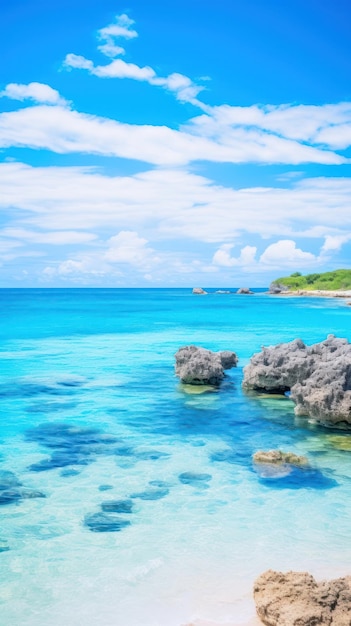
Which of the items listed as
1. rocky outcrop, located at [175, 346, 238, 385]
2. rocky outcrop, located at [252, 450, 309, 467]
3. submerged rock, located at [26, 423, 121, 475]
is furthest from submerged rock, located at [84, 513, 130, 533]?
rocky outcrop, located at [175, 346, 238, 385]

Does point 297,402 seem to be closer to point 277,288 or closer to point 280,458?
point 280,458

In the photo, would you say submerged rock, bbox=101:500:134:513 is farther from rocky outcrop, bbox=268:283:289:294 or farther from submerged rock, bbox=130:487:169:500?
rocky outcrop, bbox=268:283:289:294

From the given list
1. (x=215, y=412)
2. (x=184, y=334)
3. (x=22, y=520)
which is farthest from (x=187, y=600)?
(x=184, y=334)

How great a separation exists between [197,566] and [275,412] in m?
10.2

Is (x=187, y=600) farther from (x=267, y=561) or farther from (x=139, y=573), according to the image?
(x=267, y=561)

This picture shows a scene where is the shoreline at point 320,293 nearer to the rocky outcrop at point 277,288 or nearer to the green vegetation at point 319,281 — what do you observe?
the green vegetation at point 319,281

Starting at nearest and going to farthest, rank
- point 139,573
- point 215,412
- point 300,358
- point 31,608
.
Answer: point 31,608
point 139,573
point 215,412
point 300,358

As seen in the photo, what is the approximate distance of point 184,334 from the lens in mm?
47562

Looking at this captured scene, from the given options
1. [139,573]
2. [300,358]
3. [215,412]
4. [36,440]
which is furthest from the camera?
[300,358]

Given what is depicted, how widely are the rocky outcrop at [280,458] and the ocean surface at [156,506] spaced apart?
25cm

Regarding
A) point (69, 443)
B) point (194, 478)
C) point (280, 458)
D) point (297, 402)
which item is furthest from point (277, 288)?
point (194, 478)

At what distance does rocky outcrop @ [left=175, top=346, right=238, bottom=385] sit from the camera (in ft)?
72.5

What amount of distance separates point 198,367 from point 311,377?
18.8 feet

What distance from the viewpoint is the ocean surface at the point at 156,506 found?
7.82 meters
